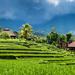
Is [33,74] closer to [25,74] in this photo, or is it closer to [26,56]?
[25,74]

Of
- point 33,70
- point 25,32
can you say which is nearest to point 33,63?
point 33,70

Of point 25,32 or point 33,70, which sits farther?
point 25,32

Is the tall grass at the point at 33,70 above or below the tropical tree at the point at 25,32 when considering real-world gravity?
below

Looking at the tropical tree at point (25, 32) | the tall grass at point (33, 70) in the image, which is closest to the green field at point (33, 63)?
the tall grass at point (33, 70)

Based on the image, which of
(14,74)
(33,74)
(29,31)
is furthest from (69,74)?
(29,31)

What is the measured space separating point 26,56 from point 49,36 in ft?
228

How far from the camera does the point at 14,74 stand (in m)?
22.6

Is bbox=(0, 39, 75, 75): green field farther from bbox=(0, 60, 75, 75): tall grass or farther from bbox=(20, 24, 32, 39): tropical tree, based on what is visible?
bbox=(20, 24, 32, 39): tropical tree

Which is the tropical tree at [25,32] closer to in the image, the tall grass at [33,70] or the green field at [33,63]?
the green field at [33,63]

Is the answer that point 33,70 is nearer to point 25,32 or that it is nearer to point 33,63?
point 33,63

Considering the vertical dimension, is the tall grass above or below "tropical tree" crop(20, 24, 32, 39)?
below

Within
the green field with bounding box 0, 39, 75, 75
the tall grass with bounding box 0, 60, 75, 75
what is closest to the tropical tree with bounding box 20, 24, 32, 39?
the green field with bounding box 0, 39, 75, 75

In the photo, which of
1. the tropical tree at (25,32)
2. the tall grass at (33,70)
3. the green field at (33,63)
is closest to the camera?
the tall grass at (33,70)


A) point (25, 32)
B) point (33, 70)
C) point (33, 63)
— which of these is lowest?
point (33, 63)
